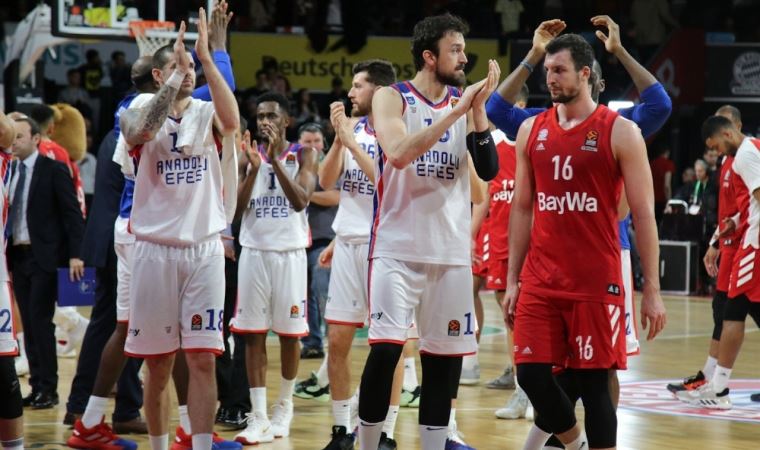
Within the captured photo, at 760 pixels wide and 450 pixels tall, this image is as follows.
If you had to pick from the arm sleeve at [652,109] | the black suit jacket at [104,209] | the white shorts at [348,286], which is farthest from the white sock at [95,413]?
the arm sleeve at [652,109]

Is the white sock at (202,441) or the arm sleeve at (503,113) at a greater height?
the arm sleeve at (503,113)

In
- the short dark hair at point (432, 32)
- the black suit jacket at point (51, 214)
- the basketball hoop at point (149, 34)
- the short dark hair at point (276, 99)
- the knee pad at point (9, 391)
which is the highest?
the basketball hoop at point (149, 34)

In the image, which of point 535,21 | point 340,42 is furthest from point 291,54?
point 535,21

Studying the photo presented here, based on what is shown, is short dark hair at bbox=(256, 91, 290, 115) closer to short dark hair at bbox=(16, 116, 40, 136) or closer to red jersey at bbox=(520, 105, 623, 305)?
short dark hair at bbox=(16, 116, 40, 136)

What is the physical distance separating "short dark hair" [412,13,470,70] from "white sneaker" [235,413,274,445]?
2871 mm

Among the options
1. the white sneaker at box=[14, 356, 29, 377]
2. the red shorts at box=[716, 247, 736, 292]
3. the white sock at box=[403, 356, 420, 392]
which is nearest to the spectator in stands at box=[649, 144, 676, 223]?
the red shorts at box=[716, 247, 736, 292]

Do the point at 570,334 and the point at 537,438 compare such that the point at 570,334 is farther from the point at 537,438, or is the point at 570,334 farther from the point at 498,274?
the point at 498,274

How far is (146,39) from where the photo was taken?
41.9 feet

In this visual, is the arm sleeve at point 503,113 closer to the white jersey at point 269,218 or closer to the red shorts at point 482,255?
the white jersey at point 269,218

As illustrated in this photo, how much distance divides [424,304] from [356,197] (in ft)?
7.10

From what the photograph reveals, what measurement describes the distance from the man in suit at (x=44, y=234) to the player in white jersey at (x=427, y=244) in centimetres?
374

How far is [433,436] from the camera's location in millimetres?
6473

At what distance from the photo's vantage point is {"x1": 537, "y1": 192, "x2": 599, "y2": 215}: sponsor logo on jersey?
5.96 m

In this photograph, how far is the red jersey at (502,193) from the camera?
1038cm
